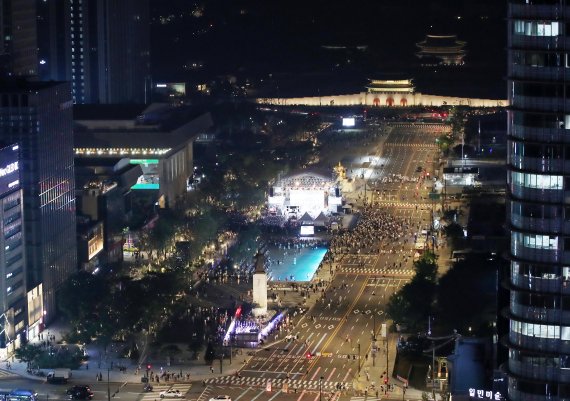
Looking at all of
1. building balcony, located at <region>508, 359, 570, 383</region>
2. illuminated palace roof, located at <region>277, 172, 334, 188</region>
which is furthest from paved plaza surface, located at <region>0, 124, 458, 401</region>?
building balcony, located at <region>508, 359, 570, 383</region>

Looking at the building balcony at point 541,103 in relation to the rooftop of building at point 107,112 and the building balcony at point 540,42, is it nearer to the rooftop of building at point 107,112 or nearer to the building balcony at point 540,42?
the building balcony at point 540,42

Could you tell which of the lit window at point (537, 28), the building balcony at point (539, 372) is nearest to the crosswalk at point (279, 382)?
the building balcony at point (539, 372)

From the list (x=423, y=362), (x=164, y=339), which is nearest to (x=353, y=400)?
(x=423, y=362)

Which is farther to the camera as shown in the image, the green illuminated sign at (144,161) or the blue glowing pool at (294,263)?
the green illuminated sign at (144,161)

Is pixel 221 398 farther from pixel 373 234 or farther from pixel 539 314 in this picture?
pixel 373 234

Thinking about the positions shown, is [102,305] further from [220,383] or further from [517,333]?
[517,333]

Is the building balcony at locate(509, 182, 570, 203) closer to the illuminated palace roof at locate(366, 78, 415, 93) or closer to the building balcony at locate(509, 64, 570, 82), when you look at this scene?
the building balcony at locate(509, 64, 570, 82)
